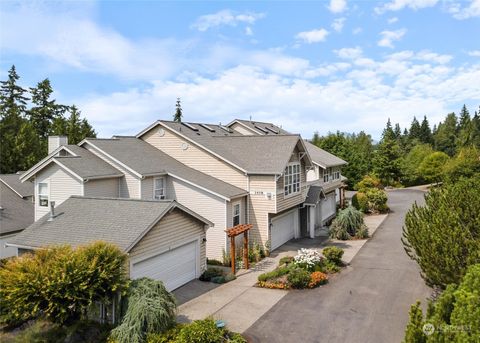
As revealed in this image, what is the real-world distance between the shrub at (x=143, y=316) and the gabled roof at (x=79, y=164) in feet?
33.5

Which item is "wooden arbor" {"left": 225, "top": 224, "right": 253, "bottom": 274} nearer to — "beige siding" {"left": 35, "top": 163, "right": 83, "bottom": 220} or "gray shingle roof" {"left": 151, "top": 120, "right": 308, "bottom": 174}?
"gray shingle roof" {"left": 151, "top": 120, "right": 308, "bottom": 174}

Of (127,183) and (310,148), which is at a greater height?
(310,148)

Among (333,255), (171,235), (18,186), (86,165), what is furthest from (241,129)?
(171,235)

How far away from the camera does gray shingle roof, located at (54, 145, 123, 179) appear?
2084 centimetres

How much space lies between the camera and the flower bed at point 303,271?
57.1 feet

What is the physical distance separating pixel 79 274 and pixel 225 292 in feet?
23.7

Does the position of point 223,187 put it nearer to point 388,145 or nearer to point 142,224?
point 142,224

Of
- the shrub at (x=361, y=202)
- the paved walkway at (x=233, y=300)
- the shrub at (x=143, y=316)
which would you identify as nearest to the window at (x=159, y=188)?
the paved walkway at (x=233, y=300)

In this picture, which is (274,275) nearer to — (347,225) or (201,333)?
(201,333)

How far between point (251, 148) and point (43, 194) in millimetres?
13282

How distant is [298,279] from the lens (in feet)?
56.4

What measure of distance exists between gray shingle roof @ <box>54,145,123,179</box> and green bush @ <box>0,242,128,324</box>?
9.28 metres

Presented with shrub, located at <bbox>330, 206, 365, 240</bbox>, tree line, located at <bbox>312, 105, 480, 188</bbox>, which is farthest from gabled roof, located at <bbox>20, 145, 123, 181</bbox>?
tree line, located at <bbox>312, 105, 480, 188</bbox>

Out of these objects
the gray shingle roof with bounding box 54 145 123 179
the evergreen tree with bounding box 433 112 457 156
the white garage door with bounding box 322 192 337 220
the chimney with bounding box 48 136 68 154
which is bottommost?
the white garage door with bounding box 322 192 337 220
